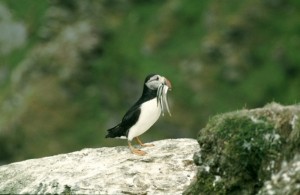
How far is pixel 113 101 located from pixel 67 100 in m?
2.54

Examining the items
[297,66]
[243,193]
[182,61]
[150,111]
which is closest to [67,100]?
[182,61]

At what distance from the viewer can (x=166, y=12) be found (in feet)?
179

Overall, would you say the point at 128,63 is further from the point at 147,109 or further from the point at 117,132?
the point at 147,109

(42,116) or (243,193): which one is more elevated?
(42,116)

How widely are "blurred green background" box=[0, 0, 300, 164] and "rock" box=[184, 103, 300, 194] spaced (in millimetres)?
29360

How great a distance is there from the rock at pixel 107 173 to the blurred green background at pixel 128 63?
25.4m

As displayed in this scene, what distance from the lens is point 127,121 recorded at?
21.5 metres

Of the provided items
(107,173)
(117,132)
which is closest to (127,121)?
(117,132)

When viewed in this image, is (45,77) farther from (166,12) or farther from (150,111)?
(150,111)

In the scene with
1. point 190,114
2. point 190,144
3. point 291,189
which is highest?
point 190,114

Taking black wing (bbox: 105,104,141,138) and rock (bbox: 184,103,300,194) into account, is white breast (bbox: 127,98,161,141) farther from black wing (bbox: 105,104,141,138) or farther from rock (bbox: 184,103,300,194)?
rock (bbox: 184,103,300,194)

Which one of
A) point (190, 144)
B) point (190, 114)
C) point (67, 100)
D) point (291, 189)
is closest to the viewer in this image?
point (291, 189)

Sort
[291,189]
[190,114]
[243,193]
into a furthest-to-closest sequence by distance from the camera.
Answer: [190,114]
[243,193]
[291,189]

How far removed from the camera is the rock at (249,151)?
15.4 m
